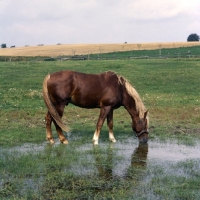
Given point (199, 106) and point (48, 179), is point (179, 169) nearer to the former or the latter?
point (48, 179)

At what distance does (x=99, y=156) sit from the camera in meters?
8.89

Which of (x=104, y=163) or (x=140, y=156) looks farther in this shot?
(x=140, y=156)

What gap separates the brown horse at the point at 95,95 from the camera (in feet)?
34.3

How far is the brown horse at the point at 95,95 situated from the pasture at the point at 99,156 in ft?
1.46

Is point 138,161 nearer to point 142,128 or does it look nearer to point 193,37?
Result: point 142,128

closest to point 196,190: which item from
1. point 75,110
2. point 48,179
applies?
point 48,179

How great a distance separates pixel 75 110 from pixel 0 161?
296 inches

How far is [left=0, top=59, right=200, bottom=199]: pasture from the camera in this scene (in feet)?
21.3

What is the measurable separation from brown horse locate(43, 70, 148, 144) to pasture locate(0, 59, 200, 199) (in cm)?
45

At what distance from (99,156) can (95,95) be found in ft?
7.44

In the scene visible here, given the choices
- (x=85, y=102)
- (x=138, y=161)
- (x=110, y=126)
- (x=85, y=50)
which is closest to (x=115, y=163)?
(x=138, y=161)

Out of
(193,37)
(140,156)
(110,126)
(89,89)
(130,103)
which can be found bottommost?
(140,156)

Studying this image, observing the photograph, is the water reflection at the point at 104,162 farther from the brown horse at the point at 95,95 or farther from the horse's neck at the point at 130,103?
the horse's neck at the point at 130,103

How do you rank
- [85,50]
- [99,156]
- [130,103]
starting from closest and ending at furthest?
[99,156] < [130,103] < [85,50]
